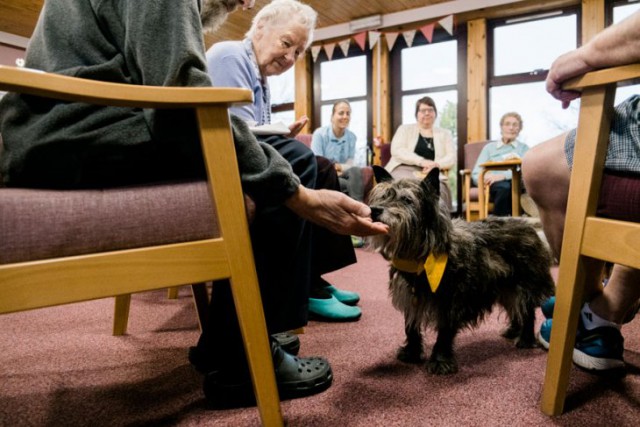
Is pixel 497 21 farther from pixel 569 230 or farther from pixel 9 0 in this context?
pixel 9 0

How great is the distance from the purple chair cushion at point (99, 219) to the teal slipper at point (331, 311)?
1.10m

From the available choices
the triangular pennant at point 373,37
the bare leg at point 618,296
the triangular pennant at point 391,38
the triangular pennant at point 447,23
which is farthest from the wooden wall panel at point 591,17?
the bare leg at point 618,296

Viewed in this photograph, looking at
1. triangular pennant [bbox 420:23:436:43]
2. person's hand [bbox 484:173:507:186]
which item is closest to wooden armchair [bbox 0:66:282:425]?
person's hand [bbox 484:173:507:186]

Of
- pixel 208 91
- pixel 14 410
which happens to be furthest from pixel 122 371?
pixel 208 91

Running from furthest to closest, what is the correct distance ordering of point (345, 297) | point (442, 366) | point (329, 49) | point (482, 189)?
point (329, 49) < point (482, 189) < point (345, 297) < point (442, 366)

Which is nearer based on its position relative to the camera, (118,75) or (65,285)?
(65,285)

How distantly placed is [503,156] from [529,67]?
2.14 metres

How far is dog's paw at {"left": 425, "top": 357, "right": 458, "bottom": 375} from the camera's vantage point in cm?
130

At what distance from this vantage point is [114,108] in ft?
2.82

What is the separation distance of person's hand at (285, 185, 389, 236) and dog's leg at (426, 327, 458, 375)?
54 centimetres

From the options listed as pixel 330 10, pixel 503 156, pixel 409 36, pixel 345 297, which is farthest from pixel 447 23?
pixel 345 297

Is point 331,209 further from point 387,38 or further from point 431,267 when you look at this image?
point 387,38

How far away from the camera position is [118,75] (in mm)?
873

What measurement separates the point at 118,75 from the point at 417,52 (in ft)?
20.9
